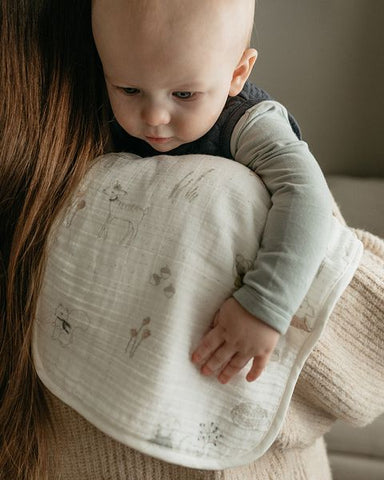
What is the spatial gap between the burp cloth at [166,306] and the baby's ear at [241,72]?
157 millimetres

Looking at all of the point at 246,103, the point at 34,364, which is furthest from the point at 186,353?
the point at 246,103

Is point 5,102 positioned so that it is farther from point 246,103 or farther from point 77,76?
point 246,103

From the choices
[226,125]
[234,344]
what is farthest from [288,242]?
[226,125]

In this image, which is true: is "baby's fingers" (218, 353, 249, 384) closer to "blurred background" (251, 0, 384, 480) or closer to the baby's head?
the baby's head

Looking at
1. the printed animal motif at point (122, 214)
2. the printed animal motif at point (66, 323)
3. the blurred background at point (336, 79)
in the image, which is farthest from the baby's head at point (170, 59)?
the blurred background at point (336, 79)

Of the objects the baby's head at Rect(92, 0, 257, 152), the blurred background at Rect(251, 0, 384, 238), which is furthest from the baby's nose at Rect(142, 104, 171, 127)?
the blurred background at Rect(251, 0, 384, 238)

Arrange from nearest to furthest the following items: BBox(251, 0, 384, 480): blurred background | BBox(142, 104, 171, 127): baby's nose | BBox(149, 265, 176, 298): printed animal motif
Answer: BBox(149, 265, 176, 298): printed animal motif
BBox(142, 104, 171, 127): baby's nose
BBox(251, 0, 384, 480): blurred background

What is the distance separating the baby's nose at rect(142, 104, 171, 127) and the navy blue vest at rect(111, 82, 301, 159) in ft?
0.27

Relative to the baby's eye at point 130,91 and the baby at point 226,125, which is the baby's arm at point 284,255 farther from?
the baby's eye at point 130,91

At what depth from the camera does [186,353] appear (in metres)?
0.62

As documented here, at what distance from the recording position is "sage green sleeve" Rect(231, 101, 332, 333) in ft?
2.02

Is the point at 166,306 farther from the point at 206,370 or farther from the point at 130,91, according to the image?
the point at 130,91

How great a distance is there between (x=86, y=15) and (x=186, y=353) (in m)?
0.41

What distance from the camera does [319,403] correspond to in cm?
72
